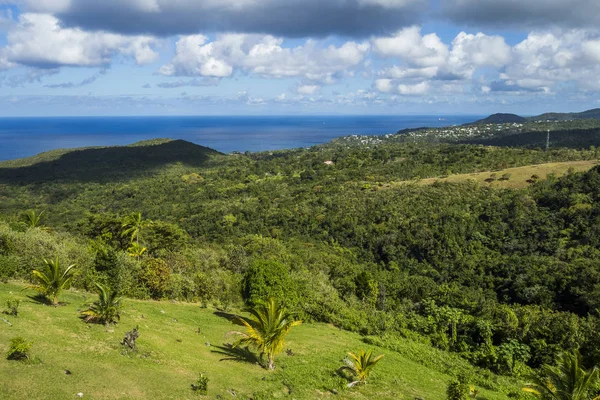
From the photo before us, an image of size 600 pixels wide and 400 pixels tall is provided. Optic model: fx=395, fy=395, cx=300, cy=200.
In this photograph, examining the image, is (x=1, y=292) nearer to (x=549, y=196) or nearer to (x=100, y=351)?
(x=100, y=351)

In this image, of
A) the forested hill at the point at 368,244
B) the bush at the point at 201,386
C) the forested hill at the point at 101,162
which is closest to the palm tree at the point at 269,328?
the bush at the point at 201,386

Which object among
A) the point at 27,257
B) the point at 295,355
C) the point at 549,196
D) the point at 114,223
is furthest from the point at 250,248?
the point at 549,196

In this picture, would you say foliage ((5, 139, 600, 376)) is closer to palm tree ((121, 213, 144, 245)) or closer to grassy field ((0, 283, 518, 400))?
palm tree ((121, 213, 144, 245))

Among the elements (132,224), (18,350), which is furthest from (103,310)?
(132,224)

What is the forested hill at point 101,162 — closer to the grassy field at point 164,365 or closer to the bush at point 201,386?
the grassy field at point 164,365

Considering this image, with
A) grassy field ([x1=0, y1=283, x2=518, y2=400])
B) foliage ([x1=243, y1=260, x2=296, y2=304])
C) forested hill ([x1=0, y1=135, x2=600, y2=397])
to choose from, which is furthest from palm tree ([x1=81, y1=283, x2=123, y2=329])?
foliage ([x1=243, y1=260, x2=296, y2=304])

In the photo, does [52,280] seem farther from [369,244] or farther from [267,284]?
[369,244]

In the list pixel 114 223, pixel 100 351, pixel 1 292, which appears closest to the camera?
pixel 100 351
